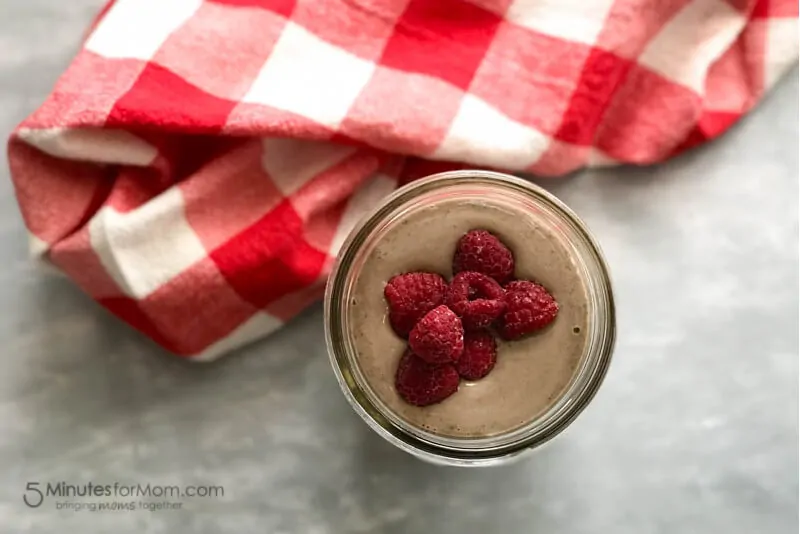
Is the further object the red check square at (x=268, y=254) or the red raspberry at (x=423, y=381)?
the red check square at (x=268, y=254)

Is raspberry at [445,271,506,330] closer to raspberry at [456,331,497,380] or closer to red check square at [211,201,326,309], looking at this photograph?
raspberry at [456,331,497,380]

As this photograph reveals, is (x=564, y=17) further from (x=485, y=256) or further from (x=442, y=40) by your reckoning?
(x=485, y=256)

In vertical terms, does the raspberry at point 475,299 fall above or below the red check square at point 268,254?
above

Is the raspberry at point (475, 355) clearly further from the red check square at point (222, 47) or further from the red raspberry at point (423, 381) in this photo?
the red check square at point (222, 47)

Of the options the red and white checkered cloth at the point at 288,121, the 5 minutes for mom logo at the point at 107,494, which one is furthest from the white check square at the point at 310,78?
the 5 minutes for mom logo at the point at 107,494

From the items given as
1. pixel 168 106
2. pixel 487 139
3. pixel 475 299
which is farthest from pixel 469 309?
pixel 168 106

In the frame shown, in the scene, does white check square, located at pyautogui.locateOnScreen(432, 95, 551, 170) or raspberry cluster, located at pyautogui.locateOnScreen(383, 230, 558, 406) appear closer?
raspberry cluster, located at pyautogui.locateOnScreen(383, 230, 558, 406)

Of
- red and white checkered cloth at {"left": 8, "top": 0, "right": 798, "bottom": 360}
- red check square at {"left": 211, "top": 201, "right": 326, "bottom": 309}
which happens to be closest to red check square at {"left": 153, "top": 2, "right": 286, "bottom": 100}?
red and white checkered cloth at {"left": 8, "top": 0, "right": 798, "bottom": 360}
